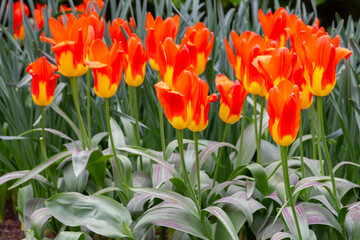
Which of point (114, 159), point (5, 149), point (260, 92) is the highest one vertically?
point (260, 92)

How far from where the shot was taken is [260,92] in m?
1.72

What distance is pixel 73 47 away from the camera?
5.82ft

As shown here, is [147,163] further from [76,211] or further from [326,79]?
[326,79]

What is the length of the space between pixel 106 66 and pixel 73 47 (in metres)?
0.15

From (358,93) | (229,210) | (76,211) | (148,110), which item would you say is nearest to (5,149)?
(148,110)

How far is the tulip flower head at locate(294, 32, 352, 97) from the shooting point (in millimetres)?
1499

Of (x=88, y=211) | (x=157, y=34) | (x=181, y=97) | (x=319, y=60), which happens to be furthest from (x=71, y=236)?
(x=319, y=60)

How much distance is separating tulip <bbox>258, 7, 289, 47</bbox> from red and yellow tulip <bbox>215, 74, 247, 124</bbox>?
13.3 inches

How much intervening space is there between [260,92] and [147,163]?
1.94 ft

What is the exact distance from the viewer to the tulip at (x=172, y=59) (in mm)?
1576

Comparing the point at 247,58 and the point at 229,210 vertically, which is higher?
the point at 247,58

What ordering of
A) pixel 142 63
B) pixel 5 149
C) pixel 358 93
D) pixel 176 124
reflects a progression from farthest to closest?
pixel 5 149, pixel 358 93, pixel 142 63, pixel 176 124

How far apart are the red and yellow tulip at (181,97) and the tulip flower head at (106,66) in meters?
0.29

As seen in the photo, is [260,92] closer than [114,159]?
Yes
